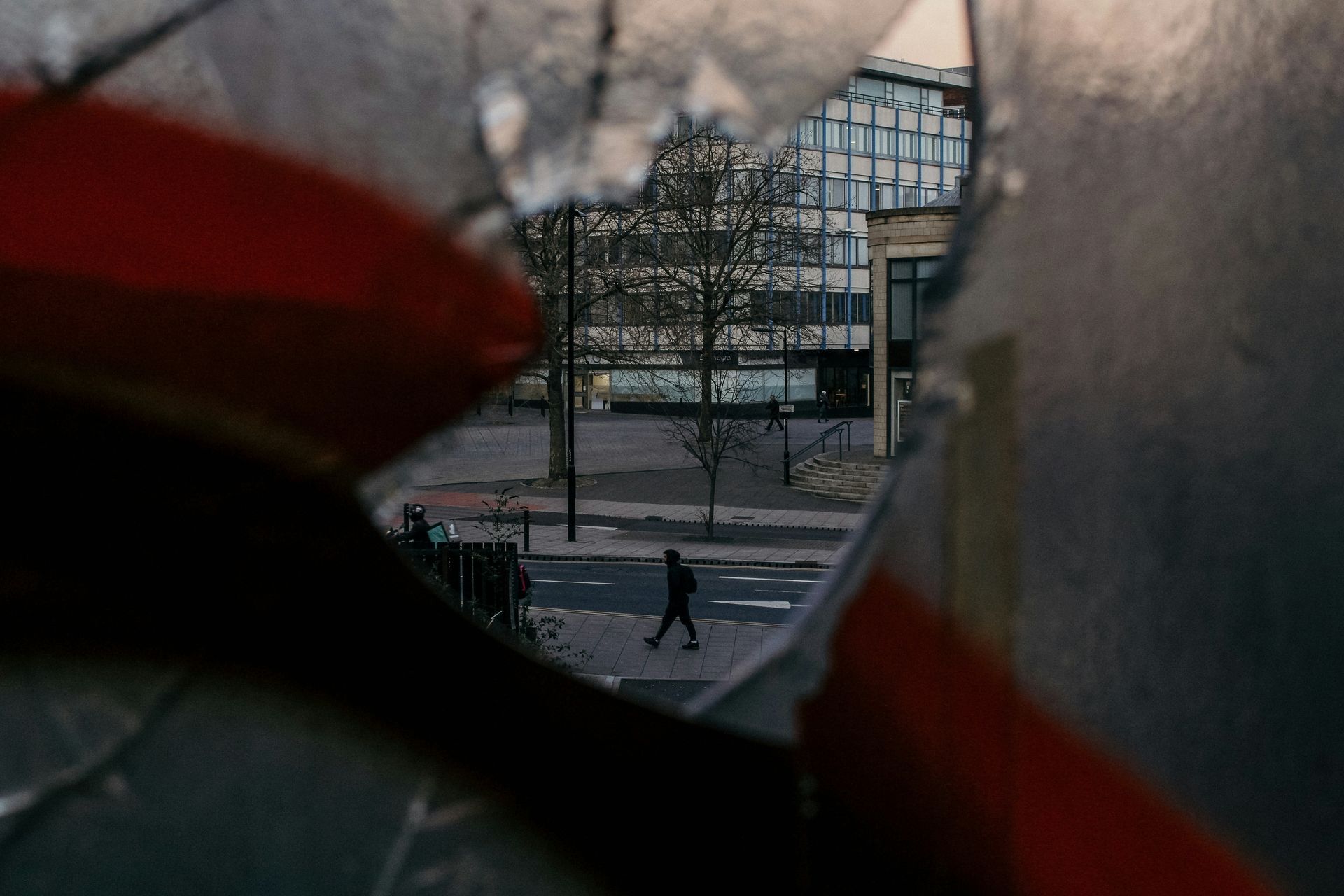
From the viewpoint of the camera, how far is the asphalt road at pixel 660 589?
17.1m

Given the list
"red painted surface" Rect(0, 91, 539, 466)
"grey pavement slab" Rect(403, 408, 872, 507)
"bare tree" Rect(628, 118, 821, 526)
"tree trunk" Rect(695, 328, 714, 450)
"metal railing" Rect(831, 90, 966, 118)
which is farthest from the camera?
"metal railing" Rect(831, 90, 966, 118)

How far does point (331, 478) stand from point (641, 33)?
0.76 m

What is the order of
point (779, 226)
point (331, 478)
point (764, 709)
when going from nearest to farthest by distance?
point (331, 478)
point (764, 709)
point (779, 226)

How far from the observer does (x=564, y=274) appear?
72.6 feet

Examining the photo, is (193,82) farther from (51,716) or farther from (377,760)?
(377,760)

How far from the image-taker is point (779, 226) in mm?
32031

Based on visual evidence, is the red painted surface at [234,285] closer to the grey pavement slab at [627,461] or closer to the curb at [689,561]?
the curb at [689,561]

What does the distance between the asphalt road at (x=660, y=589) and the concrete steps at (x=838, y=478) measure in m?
8.22

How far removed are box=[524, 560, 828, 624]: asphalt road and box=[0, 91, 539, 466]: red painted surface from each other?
14522mm

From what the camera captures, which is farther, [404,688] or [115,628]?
[404,688]

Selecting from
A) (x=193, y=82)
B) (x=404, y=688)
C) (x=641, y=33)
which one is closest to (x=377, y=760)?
(x=404, y=688)

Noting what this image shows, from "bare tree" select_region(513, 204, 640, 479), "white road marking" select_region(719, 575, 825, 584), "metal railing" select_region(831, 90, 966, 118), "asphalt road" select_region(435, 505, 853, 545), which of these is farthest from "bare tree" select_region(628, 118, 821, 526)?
"metal railing" select_region(831, 90, 966, 118)

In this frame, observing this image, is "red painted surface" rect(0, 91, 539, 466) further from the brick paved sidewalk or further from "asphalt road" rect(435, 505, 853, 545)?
"asphalt road" rect(435, 505, 853, 545)

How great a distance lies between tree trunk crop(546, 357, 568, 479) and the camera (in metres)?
26.5
